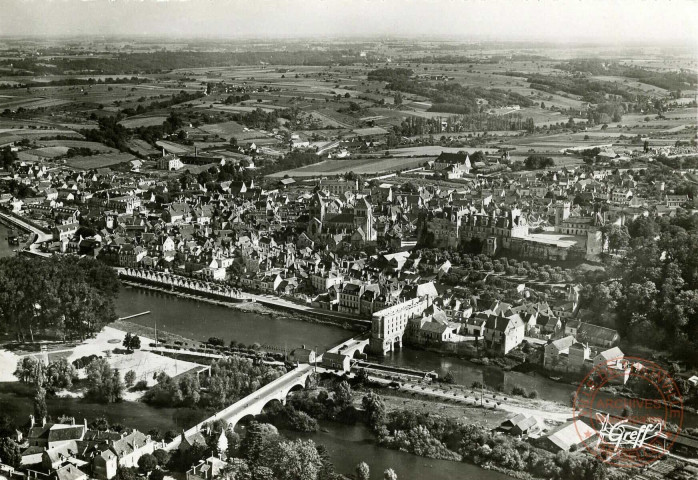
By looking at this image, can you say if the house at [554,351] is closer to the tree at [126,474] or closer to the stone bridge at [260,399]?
the stone bridge at [260,399]

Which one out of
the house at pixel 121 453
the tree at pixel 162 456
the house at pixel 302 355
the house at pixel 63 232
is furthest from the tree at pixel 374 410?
the house at pixel 63 232

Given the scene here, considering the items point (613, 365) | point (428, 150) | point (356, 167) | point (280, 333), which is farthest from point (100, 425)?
point (428, 150)

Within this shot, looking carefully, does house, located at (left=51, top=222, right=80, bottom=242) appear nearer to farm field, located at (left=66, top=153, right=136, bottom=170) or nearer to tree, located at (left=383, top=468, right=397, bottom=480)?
farm field, located at (left=66, top=153, right=136, bottom=170)

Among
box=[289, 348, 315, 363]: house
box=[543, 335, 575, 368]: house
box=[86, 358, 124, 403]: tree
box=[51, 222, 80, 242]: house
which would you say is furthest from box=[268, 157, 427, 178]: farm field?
box=[86, 358, 124, 403]: tree

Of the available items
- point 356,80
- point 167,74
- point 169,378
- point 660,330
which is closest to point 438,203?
point 660,330

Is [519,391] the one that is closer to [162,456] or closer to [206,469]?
[206,469]
